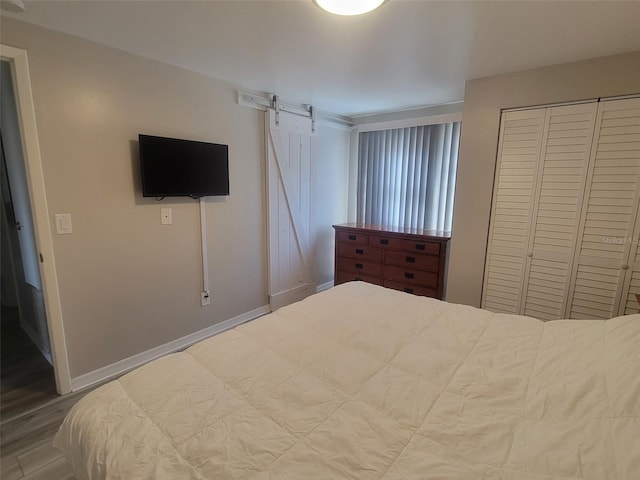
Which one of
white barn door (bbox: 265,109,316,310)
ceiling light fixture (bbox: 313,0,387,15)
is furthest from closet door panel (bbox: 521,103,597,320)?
white barn door (bbox: 265,109,316,310)

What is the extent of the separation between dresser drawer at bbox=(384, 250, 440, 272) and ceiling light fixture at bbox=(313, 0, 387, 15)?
2355 mm

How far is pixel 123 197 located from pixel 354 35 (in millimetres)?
1922

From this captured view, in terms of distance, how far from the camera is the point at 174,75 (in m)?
2.38

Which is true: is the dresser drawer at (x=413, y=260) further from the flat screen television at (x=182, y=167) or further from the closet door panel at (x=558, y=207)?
the flat screen television at (x=182, y=167)

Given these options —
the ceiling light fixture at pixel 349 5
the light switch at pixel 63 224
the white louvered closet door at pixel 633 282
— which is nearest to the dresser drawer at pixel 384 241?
the white louvered closet door at pixel 633 282

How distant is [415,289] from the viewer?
3.28 metres

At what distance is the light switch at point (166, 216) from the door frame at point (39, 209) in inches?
27.5

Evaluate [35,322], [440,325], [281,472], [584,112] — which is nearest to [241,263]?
[35,322]

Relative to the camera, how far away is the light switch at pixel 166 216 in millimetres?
2449

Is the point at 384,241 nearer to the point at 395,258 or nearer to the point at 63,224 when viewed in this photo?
the point at 395,258

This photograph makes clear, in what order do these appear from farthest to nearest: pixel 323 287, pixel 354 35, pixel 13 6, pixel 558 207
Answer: pixel 323 287 → pixel 558 207 → pixel 354 35 → pixel 13 6

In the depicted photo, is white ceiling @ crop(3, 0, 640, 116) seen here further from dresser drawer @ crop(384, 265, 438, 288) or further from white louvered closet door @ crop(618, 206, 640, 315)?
dresser drawer @ crop(384, 265, 438, 288)

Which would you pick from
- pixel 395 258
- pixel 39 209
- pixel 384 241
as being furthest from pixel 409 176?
pixel 39 209

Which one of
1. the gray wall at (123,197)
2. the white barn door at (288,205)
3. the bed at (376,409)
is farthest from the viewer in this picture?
the white barn door at (288,205)
